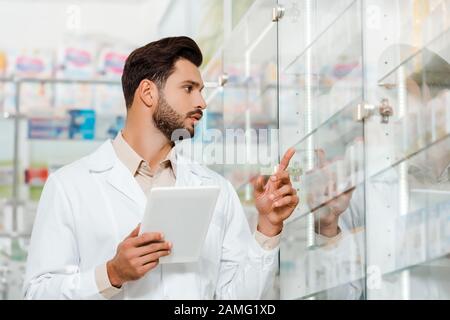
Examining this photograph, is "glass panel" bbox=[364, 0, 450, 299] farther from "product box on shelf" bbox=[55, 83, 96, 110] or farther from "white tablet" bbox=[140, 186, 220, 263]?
"product box on shelf" bbox=[55, 83, 96, 110]

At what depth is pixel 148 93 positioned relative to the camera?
2.38 meters

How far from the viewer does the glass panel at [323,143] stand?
2727 mm

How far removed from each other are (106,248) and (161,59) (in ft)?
1.60

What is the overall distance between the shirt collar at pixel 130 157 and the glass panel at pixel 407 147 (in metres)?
0.63

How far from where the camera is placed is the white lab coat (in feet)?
7.00

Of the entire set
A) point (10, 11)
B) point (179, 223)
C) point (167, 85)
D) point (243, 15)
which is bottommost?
point (179, 223)

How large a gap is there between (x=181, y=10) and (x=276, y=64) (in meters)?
0.37

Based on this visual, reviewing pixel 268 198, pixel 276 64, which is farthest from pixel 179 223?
pixel 276 64

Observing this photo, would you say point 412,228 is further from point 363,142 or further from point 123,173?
point 123,173

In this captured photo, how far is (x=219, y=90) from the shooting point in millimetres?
3111

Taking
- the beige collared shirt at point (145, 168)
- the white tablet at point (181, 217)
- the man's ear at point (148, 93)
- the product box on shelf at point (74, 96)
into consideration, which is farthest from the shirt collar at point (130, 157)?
the product box on shelf at point (74, 96)

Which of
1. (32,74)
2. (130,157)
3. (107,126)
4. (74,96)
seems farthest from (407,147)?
(32,74)

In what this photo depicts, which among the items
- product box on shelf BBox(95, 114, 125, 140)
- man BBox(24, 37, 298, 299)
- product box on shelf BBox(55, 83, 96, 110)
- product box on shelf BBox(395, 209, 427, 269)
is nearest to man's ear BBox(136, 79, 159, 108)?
man BBox(24, 37, 298, 299)
